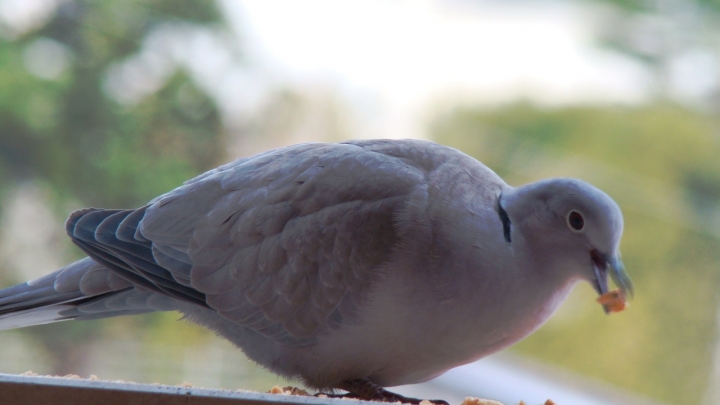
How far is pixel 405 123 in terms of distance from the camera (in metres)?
3.85

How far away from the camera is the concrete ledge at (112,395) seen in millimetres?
832

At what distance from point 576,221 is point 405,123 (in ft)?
8.76

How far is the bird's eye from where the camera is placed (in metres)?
1.22

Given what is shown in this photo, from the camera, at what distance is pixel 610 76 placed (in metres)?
4.82

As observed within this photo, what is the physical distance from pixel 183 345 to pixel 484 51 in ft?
8.44

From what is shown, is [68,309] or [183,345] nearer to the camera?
[68,309]

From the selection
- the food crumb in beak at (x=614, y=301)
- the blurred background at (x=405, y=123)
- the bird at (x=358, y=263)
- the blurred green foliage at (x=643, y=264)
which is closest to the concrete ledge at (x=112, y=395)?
the bird at (x=358, y=263)

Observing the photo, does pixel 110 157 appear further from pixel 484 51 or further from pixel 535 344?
pixel 535 344

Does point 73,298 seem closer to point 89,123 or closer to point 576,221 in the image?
point 576,221

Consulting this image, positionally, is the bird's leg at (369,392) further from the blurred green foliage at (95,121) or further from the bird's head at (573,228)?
the blurred green foliage at (95,121)

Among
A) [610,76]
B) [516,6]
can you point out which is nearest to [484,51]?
[516,6]

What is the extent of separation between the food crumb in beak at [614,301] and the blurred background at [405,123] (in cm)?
258

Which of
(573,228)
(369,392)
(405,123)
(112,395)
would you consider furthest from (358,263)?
(405,123)

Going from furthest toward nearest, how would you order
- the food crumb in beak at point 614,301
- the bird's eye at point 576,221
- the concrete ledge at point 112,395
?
1. the bird's eye at point 576,221
2. the food crumb in beak at point 614,301
3. the concrete ledge at point 112,395
